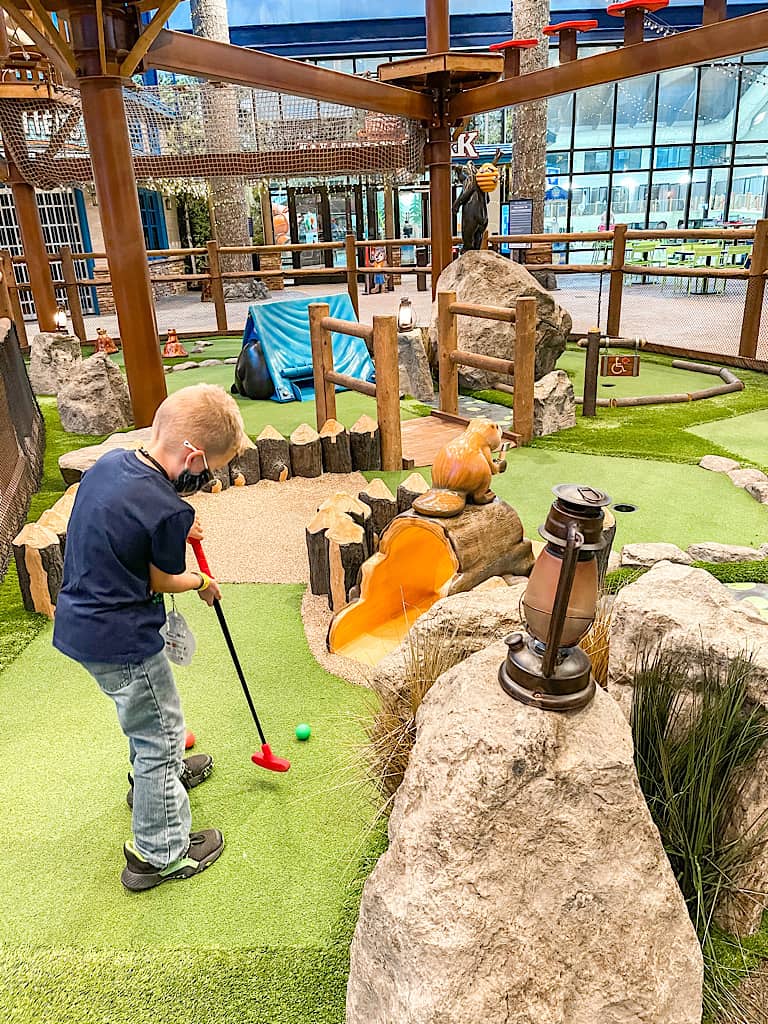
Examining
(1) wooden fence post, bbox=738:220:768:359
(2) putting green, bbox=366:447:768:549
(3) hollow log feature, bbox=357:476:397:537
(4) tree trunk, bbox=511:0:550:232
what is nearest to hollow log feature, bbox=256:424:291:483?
(2) putting green, bbox=366:447:768:549

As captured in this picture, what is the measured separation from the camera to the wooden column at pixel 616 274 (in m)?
8.19

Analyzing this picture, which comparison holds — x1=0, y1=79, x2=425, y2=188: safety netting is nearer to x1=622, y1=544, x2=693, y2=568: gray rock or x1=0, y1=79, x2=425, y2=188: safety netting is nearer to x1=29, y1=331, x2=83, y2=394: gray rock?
x1=29, y1=331, x2=83, y2=394: gray rock

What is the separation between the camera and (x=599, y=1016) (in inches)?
51.7

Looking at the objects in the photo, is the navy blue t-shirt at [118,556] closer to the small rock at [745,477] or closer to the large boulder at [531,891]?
the large boulder at [531,891]

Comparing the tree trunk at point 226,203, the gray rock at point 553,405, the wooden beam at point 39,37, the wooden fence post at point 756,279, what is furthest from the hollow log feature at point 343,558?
the tree trunk at point 226,203

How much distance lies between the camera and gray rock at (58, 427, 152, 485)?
14.8ft

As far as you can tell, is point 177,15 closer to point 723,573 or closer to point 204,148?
point 204,148

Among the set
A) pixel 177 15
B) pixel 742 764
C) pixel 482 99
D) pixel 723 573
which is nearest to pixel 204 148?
pixel 482 99

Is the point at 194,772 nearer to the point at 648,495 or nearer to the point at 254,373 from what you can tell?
the point at 648,495

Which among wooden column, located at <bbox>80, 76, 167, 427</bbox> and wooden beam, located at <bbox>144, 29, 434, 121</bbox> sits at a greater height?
wooden beam, located at <bbox>144, 29, 434, 121</bbox>

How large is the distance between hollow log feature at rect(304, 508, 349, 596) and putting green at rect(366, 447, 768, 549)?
43.6 inches

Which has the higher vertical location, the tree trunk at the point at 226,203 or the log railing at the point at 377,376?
the tree trunk at the point at 226,203

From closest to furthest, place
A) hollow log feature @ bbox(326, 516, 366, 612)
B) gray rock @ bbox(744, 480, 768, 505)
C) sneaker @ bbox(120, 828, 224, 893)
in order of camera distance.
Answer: sneaker @ bbox(120, 828, 224, 893) < hollow log feature @ bbox(326, 516, 366, 612) < gray rock @ bbox(744, 480, 768, 505)

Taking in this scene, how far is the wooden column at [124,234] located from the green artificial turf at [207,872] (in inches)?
104
